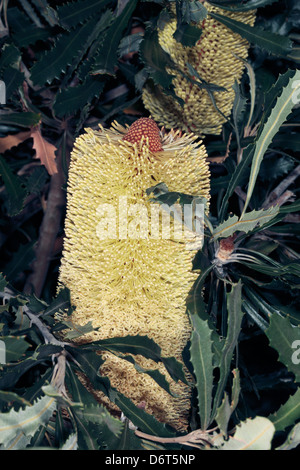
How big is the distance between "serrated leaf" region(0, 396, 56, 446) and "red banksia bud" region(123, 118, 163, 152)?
14.4 inches

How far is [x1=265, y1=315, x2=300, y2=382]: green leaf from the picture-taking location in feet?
2.02

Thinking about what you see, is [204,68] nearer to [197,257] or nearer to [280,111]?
[280,111]

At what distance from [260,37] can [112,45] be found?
0.86 ft

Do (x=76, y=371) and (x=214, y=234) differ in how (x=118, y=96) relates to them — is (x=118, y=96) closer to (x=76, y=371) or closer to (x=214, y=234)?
(x=214, y=234)

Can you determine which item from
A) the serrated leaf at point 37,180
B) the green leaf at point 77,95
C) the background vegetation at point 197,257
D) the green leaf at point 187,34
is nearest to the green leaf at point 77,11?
the background vegetation at point 197,257

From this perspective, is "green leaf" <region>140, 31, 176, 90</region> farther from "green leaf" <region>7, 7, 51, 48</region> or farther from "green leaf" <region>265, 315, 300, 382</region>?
"green leaf" <region>265, 315, 300, 382</region>

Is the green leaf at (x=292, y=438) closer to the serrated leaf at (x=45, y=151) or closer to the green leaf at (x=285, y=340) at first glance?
the green leaf at (x=285, y=340)

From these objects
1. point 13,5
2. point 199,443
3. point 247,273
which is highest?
point 13,5

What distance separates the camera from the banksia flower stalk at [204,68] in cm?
82

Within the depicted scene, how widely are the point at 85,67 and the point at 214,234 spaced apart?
41 centimetres

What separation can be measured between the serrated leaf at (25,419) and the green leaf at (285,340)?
0.30 meters

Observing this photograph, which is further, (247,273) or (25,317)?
(247,273)

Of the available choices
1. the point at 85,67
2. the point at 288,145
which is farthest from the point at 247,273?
the point at 85,67

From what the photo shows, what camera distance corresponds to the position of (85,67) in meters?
0.89
